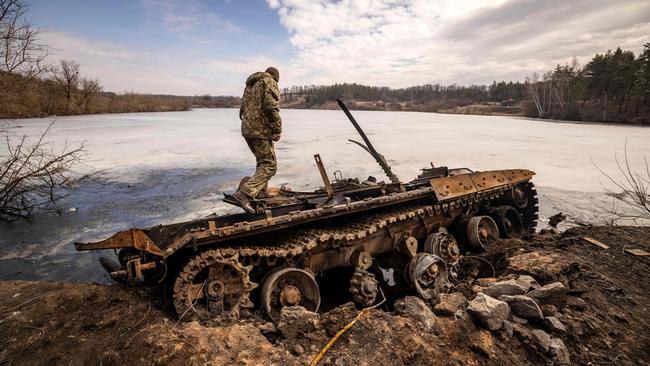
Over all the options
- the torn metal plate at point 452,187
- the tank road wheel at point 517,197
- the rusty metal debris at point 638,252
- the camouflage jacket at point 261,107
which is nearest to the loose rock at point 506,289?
the torn metal plate at point 452,187

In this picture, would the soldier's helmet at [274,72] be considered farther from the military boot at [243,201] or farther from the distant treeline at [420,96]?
the distant treeline at [420,96]

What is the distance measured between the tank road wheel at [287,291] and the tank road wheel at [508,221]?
15.1ft

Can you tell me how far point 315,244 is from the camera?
4.16m

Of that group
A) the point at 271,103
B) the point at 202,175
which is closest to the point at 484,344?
the point at 271,103

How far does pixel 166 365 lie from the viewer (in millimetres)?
2752

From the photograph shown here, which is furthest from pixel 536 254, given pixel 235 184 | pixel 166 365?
pixel 235 184

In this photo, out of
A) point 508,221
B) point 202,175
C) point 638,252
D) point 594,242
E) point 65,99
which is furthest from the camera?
point 65,99

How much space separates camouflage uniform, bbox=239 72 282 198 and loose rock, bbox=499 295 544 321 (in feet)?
10.5

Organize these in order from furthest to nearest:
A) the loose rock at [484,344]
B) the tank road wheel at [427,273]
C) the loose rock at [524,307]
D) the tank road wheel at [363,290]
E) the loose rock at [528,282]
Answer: the tank road wheel at [427,273]
the tank road wheel at [363,290]
the loose rock at [528,282]
the loose rock at [524,307]
the loose rock at [484,344]

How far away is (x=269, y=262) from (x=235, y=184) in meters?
6.64

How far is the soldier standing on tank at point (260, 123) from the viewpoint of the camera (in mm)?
4703

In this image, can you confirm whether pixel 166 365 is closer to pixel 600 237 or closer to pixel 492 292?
pixel 492 292

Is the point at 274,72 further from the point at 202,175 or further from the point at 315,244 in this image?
the point at 202,175

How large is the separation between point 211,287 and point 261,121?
2308 mm
